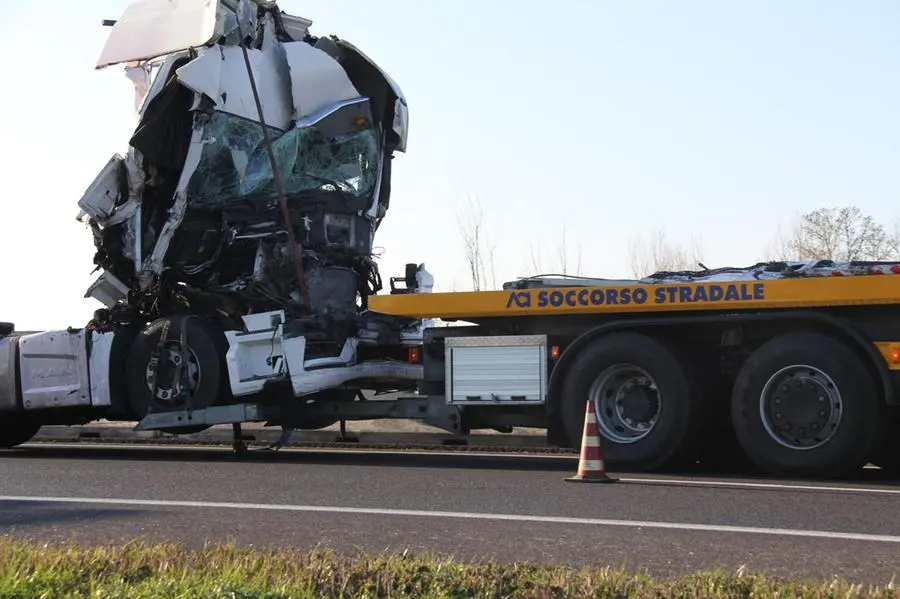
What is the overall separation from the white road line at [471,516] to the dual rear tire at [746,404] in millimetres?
2788

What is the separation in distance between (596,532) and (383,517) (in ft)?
4.44

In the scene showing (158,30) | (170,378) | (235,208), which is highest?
(158,30)

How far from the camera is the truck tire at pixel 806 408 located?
31.4ft

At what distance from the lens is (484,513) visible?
309 inches

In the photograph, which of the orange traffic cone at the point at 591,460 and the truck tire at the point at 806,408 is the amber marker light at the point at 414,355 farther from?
the truck tire at the point at 806,408

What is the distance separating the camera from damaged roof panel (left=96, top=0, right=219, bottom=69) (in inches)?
499

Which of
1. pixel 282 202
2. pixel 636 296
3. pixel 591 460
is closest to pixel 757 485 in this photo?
pixel 591 460

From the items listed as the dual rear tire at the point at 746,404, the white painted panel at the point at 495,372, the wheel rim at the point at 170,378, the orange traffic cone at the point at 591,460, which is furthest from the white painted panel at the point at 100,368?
the orange traffic cone at the point at 591,460

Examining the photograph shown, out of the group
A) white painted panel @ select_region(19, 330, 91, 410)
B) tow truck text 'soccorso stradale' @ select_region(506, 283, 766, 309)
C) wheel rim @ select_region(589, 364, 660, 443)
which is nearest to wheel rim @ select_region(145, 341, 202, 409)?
white painted panel @ select_region(19, 330, 91, 410)

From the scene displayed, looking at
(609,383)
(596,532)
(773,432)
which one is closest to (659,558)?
(596,532)

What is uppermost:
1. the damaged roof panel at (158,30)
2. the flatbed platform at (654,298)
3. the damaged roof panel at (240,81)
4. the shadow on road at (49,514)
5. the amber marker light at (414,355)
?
the damaged roof panel at (158,30)

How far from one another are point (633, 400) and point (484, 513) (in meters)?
3.18

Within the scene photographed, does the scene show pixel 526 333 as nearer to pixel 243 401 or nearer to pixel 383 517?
pixel 243 401

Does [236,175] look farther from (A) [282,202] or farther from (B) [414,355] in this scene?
(B) [414,355]
